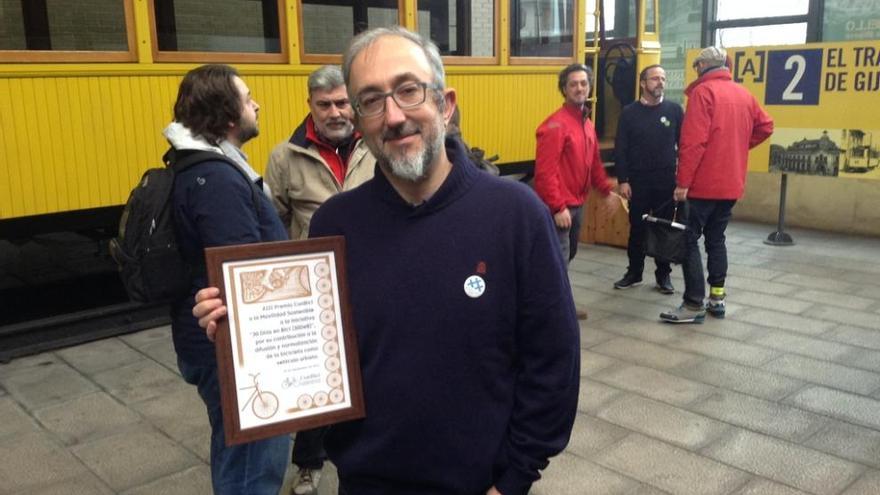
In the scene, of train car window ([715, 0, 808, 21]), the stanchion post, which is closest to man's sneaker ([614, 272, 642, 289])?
the stanchion post

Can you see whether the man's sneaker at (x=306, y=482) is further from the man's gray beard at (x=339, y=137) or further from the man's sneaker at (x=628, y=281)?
the man's sneaker at (x=628, y=281)

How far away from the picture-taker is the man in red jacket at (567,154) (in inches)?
196

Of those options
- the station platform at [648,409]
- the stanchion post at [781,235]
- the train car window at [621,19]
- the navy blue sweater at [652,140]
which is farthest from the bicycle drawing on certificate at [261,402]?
the train car window at [621,19]

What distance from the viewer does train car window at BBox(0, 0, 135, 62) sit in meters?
4.57

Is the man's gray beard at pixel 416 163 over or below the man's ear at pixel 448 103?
below

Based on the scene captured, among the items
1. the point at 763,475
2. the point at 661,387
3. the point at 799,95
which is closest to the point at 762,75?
the point at 799,95

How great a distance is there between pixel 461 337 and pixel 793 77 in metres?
7.45

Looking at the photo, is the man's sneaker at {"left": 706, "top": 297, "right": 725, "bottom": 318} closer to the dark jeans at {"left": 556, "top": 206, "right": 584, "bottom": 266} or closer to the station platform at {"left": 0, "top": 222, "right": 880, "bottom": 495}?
the station platform at {"left": 0, "top": 222, "right": 880, "bottom": 495}

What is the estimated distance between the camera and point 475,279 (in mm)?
1523

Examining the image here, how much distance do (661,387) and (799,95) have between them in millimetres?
4805

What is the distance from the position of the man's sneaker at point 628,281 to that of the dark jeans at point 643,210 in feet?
0.11

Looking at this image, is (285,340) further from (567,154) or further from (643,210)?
(643,210)

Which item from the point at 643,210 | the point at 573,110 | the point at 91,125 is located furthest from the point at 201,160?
the point at 643,210

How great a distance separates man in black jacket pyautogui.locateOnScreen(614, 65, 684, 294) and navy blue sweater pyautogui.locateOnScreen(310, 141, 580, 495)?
455 centimetres
